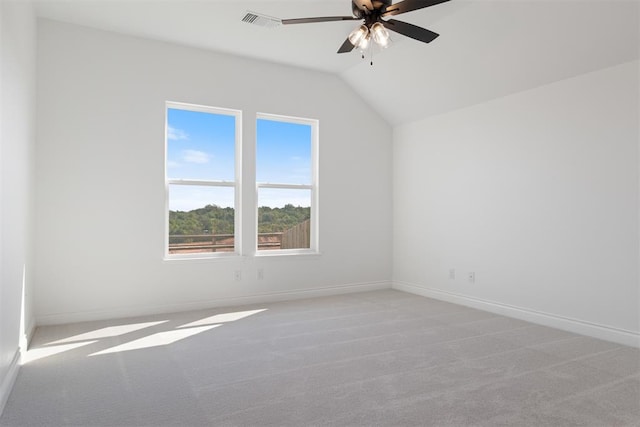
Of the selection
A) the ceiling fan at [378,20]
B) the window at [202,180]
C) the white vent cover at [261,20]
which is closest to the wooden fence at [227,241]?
the window at [202,180]

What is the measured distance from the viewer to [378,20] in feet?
9.02

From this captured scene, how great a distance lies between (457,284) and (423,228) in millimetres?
861

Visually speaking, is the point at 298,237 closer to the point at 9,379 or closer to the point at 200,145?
the point at 200,145

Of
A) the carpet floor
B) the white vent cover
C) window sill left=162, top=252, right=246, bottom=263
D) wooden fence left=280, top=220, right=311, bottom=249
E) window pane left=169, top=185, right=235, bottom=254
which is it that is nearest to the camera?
the carpet floor

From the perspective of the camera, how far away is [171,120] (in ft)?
15.1

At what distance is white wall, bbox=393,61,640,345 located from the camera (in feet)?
11.2

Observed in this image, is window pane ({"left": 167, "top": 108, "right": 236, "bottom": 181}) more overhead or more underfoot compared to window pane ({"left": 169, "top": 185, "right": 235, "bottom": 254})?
more overhead

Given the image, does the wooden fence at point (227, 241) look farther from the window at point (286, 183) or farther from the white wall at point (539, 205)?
the white wall at point (539, 205)

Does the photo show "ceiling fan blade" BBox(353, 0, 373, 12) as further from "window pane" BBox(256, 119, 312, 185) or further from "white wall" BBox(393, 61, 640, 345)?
"window pane" BBox(256, 119, 312, 185)

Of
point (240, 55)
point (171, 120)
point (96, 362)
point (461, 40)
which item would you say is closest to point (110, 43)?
point (171, 120)

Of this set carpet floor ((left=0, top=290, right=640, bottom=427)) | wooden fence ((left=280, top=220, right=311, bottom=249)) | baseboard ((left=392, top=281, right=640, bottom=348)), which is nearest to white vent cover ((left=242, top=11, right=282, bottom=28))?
wooden fence ((left=280, top=220, right=311, bottom=249))

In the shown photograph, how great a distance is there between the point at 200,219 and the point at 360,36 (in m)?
2.77

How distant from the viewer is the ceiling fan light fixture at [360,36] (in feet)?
9.25

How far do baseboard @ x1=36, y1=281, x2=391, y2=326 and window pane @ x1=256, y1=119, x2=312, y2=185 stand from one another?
1.39m
